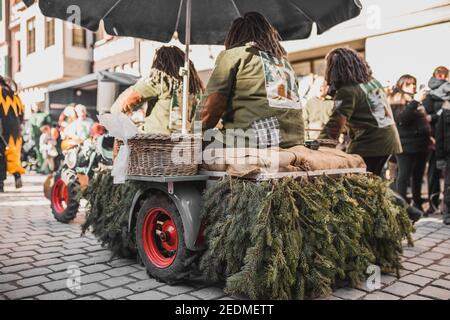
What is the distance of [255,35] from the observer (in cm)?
332

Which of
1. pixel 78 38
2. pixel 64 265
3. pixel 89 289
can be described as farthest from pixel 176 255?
pixel 78 38

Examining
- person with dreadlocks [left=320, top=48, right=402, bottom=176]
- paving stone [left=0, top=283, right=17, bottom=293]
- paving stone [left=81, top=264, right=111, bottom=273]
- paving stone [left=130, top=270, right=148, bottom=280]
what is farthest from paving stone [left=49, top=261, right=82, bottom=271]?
person with dreadlocks [left=320, top=48, right=402, bottom=176]

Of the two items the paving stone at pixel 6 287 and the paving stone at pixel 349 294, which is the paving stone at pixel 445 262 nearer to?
the paving stone at pixel 349 294

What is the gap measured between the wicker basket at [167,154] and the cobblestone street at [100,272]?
83cm

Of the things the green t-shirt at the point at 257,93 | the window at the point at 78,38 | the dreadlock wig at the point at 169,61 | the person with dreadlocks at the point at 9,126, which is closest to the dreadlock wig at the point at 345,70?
the green t-shirt at the point at 257,93

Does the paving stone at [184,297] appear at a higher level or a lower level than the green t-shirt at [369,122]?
lower

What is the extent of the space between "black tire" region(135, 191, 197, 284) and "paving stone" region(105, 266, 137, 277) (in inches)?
6.5

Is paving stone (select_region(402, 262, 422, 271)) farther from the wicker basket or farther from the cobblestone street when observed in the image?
the wicker basket

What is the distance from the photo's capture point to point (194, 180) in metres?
3.14

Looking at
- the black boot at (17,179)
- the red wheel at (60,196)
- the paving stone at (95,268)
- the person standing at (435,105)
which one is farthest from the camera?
the black boot at (17,179)

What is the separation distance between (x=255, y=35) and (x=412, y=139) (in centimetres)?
372

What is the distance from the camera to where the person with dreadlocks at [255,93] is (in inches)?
124

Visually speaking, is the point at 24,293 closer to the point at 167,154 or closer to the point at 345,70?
the point at 167,154

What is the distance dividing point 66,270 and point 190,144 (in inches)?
59.7
